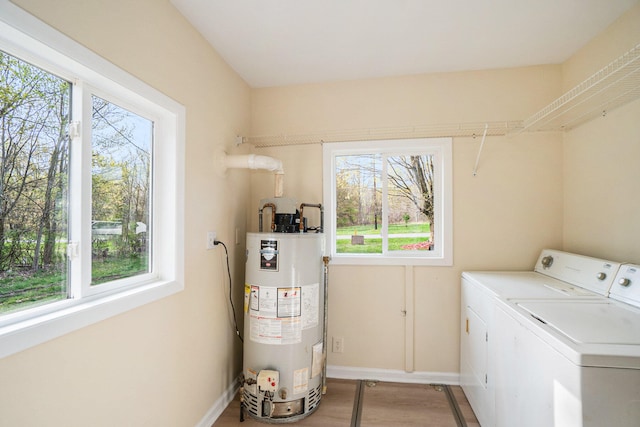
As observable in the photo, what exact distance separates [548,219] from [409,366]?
154cm

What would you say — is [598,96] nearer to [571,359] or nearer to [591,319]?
[591,319]

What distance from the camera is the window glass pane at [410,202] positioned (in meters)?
2.33

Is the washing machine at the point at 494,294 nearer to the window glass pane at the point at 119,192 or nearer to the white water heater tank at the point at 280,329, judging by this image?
the white water heater tank at the point at 280,329

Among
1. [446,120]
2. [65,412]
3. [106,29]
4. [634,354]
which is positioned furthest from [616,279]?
[106,29]

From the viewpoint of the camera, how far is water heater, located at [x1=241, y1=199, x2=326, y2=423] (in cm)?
180

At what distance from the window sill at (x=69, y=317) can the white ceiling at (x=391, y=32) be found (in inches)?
58.9

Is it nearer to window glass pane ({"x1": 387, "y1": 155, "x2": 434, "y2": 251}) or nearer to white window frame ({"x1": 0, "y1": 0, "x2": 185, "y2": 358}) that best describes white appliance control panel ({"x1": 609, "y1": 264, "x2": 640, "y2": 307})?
window glass pane ({"x1": 387, "y1": 155, "x2": 434, "y2": 251})

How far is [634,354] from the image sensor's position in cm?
87

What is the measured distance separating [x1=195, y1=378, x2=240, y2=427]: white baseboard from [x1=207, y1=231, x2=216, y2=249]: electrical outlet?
3.44 ft

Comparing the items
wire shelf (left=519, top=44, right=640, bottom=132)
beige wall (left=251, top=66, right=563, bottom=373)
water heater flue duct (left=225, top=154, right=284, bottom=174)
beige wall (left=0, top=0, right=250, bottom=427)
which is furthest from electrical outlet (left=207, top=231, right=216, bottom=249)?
wire shelf (left=519, top=44, right=640, bottom=132)

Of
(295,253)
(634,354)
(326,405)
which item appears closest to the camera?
(634,354)

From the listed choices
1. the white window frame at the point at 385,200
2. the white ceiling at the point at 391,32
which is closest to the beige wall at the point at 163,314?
the white ceiling at the point at 391,32

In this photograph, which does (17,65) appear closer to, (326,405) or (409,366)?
(326,405)

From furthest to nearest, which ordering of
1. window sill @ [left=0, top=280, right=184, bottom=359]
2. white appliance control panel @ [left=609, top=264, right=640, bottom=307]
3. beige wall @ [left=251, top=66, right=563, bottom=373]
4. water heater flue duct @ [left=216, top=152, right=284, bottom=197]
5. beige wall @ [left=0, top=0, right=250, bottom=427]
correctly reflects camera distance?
beige wall @ [left=251, top=66, right=563, bottom=373] < water heater flue duct @ [left=216, top=152, right=284, bottom=197] < white appliance control panel @ [left=609, top=264, right=640, bottom=307] < beige wall @ [left=0, top=0, right=250, bottom=427] < window sill @ [left=0, top=280, right=184, bottom=359]
